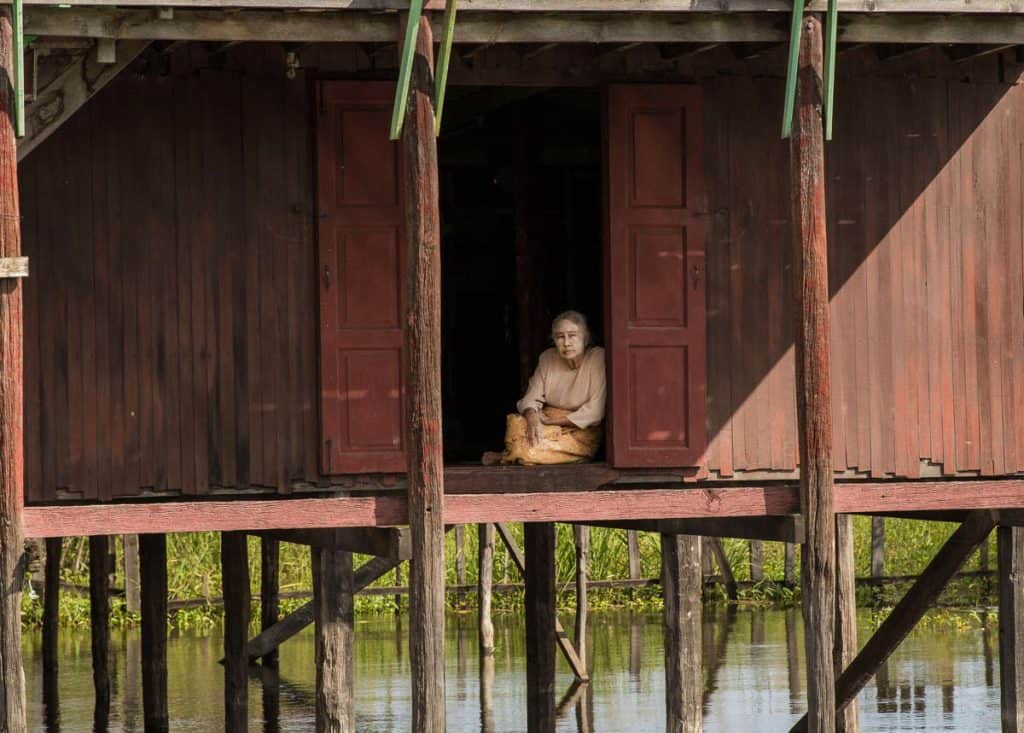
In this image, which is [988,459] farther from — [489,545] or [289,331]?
[489,545]

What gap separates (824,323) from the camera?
37.8 ft

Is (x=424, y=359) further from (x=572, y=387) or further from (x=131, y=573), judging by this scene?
(x=131, y=573)

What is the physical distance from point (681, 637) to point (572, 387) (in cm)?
186

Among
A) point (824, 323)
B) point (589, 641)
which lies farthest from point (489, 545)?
point (824, 323)

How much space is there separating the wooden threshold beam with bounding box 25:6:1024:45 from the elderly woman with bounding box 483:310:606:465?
7.00 ft

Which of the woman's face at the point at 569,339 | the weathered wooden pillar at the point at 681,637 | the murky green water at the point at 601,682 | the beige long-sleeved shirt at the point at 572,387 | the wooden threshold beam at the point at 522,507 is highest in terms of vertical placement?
the woman's face at the point at 569,339

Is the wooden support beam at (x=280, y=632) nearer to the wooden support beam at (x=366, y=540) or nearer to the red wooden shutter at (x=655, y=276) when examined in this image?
the wooden support beam at (x=366, y=540)

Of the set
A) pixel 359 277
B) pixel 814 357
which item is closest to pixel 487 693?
pixel 359 277

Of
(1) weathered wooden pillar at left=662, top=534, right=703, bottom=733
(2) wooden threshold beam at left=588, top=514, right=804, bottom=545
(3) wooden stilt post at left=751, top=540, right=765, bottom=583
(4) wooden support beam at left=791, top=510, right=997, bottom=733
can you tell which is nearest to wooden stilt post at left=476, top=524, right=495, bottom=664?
(3) wooden stilt post at left=751, top=540, right=765, bottom=583

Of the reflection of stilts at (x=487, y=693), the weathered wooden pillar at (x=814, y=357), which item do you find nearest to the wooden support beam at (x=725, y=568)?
the reflection of stilts at (x=487, y=693)

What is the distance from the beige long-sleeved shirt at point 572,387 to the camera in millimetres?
12758

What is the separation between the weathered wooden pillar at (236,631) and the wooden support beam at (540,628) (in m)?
2.31

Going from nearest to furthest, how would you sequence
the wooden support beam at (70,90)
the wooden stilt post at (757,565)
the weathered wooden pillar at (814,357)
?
the wooden support beam at (70,90), the weathered wooden pillar at (814,357), the wooden stilt post at (757,565)

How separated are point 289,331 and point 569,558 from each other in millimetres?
14815
